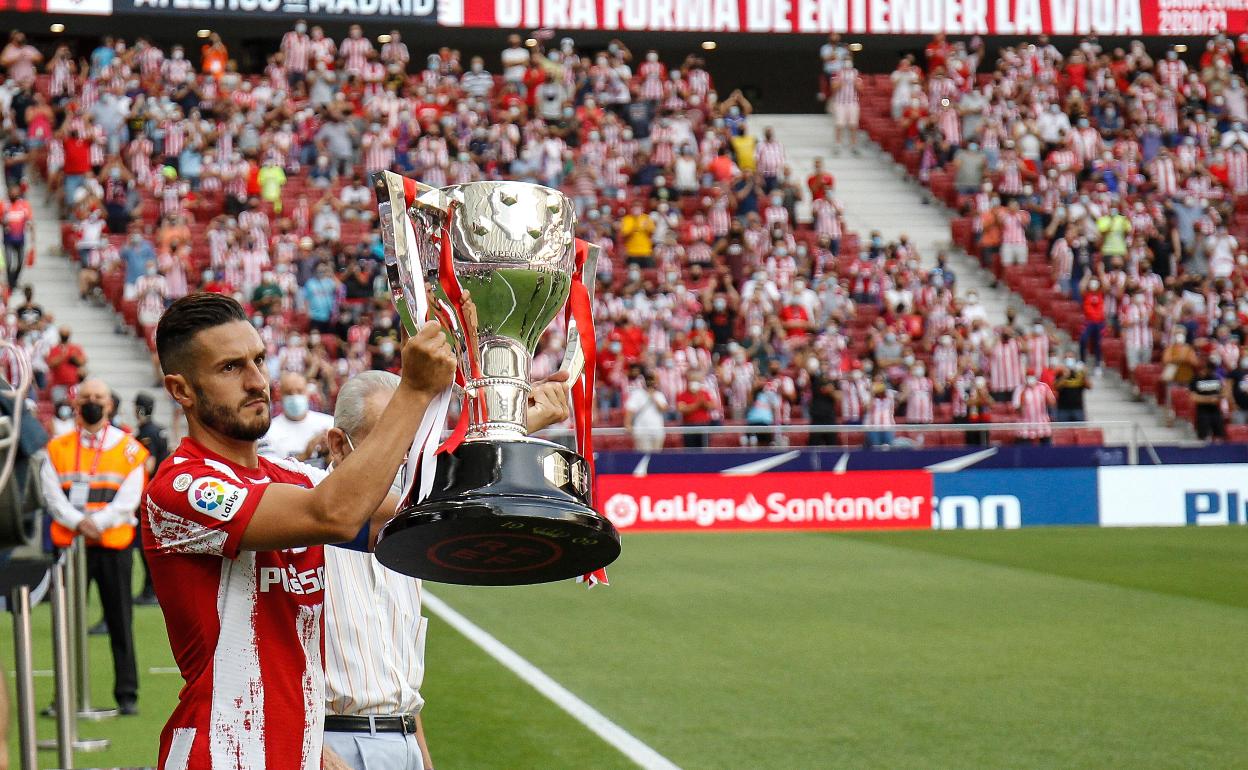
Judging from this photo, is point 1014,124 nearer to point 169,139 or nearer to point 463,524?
point 169,139

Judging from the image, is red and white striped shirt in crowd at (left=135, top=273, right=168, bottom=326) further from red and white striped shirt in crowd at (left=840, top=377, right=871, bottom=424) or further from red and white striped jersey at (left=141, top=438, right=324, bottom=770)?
red and white striped jersey at (left=141, top=438, right=324, bottom=770)

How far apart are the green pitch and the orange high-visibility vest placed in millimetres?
1038

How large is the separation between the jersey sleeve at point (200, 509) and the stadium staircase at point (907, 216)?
23.8 m

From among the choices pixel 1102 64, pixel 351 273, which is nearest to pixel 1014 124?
pixel 1102 64

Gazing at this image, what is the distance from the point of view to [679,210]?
27969 mm

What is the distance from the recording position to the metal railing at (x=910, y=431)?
21.4m

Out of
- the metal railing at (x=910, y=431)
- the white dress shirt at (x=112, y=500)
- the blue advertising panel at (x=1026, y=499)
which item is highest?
the white dress shirt at (x=112, y=500)

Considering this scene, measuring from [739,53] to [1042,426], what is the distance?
16891 mm

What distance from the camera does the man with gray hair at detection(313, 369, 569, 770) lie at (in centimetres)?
407

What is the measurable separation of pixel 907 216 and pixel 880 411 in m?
8.45

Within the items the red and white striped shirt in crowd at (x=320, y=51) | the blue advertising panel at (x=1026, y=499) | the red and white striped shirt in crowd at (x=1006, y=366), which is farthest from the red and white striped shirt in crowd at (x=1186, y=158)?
the red and white striped shirt in crowd at (x=320, y=51)

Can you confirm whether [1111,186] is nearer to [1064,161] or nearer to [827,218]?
[1064,161]

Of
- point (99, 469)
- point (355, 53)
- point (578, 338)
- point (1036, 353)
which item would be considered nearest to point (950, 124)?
point (1036, 353)

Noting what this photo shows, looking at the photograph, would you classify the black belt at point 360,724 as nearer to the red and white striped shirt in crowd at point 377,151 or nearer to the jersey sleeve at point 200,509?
the jersey sleeve at point 200,509
